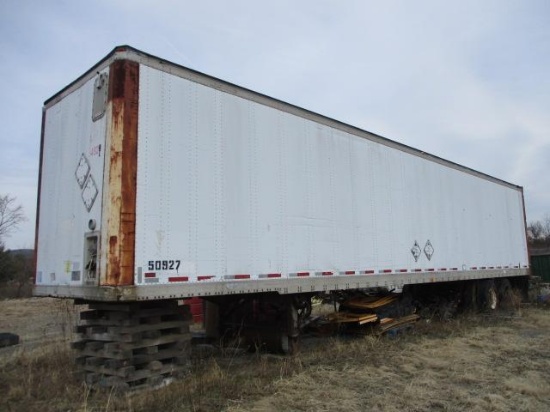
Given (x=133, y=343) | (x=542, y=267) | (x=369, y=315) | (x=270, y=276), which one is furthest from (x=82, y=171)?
(x=542, y=267)

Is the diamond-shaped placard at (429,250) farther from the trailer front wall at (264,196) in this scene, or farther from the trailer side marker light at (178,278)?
the trailer side marker light at (178,278)

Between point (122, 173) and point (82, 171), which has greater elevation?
point (82, 171)

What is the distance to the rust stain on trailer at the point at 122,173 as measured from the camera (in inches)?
230

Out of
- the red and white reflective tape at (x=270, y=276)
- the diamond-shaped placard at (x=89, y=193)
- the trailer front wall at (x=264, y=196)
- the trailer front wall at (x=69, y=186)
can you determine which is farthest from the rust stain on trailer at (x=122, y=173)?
the red and white reflective tape at (x=270, y=276)

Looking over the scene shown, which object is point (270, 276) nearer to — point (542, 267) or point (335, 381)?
point (335, 381)

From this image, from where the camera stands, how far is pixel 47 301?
89.1 ft

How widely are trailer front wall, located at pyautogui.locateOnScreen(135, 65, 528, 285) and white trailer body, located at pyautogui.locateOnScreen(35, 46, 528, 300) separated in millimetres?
20

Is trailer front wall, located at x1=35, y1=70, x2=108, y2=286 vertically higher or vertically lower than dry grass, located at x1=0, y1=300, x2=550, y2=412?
higher

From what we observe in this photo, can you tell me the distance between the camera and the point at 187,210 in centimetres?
663

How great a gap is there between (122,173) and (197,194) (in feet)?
3.71

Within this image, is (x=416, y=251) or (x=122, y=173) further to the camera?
(x=416, y=251)

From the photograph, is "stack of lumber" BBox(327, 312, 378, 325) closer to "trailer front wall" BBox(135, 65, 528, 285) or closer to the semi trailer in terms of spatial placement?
the semi trailer

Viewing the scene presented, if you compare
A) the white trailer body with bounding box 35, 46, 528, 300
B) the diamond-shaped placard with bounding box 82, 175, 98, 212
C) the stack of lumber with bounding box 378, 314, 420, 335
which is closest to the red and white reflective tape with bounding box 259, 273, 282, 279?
the white trailer body with bounding box 35, 46, 528, 300

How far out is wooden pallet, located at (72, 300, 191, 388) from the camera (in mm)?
6312
